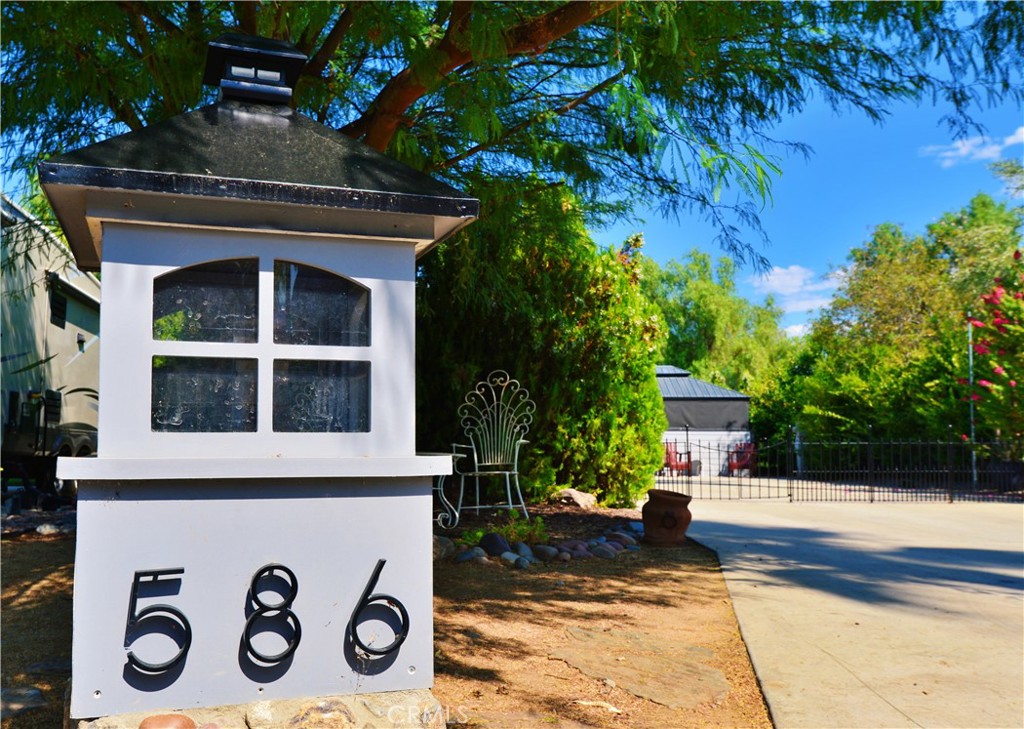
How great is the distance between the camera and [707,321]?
113 ft

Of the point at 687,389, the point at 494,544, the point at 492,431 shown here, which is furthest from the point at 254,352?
the point at 687,389

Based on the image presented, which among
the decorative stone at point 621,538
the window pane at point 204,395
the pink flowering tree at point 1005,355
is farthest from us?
the pink flowering tree at point 1005,355

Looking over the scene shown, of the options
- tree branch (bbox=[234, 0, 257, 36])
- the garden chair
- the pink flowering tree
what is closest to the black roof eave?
tree branch (bbox=[234, 0, 257, 36])

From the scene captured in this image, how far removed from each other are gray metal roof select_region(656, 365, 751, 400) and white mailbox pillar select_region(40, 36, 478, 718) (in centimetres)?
2218

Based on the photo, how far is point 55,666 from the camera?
13.3ft

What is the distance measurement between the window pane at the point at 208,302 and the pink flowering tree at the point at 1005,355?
45.3 ft

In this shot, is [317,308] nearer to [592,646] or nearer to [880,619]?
[592,646]

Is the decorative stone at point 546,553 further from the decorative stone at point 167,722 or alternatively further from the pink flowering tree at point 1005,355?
the pink flowering tree at point 1005,355

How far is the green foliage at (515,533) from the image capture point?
7.12m

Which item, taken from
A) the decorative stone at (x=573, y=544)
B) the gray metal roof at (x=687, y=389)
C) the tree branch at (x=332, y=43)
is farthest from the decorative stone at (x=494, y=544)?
the gray metal roof at (x=687, y=389)

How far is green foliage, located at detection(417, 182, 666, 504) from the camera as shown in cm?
905

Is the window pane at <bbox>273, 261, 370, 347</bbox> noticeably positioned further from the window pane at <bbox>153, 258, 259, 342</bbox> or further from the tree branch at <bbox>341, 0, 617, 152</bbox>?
the tree branch at <bbox>341, 0, 617, 152</bbox>

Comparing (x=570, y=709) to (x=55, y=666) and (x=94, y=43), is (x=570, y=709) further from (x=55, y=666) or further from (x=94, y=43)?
(x=94, y=43)

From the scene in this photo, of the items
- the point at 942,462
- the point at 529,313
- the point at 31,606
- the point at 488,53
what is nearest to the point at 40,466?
the point at 31,606
